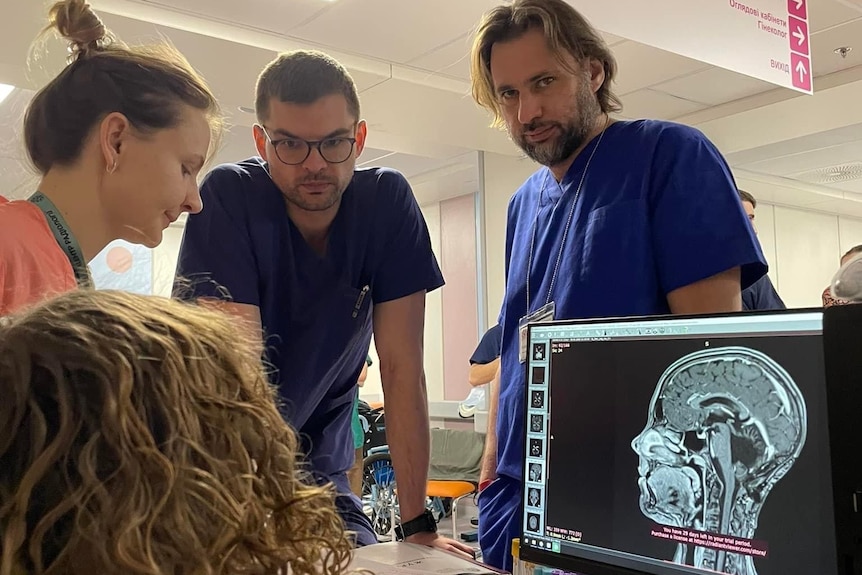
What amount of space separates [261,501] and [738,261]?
2.89 ft

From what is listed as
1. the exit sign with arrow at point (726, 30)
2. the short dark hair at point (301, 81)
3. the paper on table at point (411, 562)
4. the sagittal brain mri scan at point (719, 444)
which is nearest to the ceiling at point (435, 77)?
the exit sign with arrow at point (726, 30)

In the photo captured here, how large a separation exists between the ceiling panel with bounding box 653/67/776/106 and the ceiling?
0.04 ft

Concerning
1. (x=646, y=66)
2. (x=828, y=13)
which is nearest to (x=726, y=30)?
(x=828, y=13)

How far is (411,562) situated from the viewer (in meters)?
1.08

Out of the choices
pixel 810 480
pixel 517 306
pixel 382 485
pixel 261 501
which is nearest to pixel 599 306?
pixel 517 306

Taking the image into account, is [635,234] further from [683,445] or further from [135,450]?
[135,450]

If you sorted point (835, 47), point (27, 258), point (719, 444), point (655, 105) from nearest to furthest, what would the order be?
point (719, 444)
point (27, 258)
point (835, 47)
point (655, 105)

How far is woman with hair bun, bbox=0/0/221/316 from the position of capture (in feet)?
3.47

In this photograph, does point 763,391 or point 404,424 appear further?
point 404,424

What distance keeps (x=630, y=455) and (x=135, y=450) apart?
60cm

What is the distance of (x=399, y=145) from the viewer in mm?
5301

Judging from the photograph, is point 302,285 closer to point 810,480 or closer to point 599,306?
point 599,306

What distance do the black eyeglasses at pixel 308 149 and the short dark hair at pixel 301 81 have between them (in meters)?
0.05

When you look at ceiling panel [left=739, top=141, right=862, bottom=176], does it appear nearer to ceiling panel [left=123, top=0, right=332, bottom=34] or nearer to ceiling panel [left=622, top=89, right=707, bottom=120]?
ceiling panel [left=622, top=89, right=707, bottom=120]
